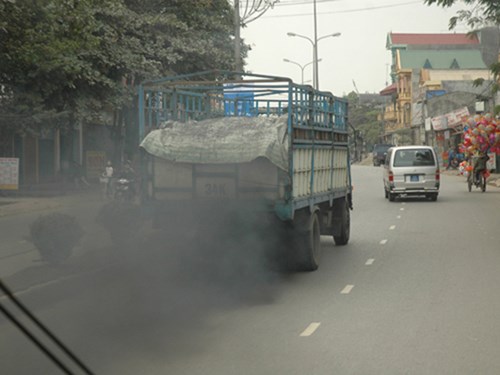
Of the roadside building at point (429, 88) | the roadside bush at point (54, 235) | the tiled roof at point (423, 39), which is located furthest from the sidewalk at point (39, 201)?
the tiled roof at point (423, 39)

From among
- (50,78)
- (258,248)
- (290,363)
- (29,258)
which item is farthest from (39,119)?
(290,363)

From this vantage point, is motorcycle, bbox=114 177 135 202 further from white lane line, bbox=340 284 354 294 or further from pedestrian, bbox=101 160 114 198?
white lane line, bbox=340 284 354 294

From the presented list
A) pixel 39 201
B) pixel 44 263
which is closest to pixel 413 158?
pixel 39 201

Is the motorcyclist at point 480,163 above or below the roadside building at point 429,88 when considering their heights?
below

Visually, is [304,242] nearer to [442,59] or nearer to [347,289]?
[347,289]

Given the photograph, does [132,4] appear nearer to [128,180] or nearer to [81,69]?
[81,69]

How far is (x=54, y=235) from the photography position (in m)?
11.8

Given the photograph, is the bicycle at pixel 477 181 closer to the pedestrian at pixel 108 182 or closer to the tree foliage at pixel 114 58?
the tree foliage at pixel 114 58

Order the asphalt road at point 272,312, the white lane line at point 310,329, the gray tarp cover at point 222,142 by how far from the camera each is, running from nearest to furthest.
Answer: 1. the asphalt road at point 272,312
2. the white lane line at point 310,329
3. the gray tarp cover at point 222,142

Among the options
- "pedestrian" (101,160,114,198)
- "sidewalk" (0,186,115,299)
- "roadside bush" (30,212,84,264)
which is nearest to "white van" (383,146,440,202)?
"pedestrian" (101,160,114,198)

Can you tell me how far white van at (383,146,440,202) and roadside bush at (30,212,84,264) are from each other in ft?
53.9

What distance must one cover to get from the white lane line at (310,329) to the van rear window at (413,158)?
19.4 meters

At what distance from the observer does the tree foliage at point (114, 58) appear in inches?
920

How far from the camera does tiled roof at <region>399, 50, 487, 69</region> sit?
10112 cm
